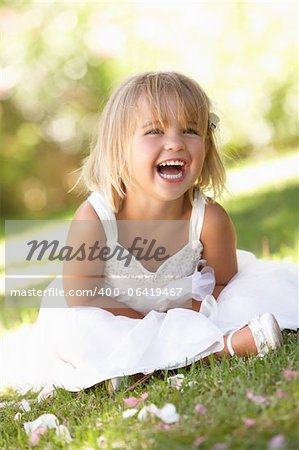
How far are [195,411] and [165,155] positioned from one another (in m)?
1.05

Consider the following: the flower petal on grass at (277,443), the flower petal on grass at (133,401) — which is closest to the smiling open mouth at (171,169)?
the flower petal on grass at (133,401)

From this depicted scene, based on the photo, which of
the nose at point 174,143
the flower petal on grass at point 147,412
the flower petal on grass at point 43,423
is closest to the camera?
the flower petal on grass at point 147,412

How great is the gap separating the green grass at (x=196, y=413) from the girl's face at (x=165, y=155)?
2.05ft

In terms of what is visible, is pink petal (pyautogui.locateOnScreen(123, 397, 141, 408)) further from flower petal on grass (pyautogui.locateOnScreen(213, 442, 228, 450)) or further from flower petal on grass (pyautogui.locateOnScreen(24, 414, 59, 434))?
flower petal on grass (pyautogui.locateOnScreen(213, 442, 228, 450))

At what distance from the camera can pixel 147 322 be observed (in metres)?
2.53

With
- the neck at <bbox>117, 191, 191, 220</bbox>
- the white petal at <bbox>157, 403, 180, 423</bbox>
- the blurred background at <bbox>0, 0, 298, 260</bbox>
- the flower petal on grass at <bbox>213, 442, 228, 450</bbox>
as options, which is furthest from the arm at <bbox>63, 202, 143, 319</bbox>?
the blurred background at <bbox>0, 0, 298, 260</bbox>

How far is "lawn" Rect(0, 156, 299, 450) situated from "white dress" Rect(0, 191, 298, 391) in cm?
7

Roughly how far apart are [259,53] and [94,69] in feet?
6.52

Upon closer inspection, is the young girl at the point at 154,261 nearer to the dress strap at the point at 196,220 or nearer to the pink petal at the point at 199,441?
the dress strap at the point at 196,220

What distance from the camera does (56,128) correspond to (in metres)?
9.76

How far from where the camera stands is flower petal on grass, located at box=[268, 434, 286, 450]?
1469 mm

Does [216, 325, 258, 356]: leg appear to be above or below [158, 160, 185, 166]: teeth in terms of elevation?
below

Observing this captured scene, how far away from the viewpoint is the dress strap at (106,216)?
274cm

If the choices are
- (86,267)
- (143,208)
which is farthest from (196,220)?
(86,267)
